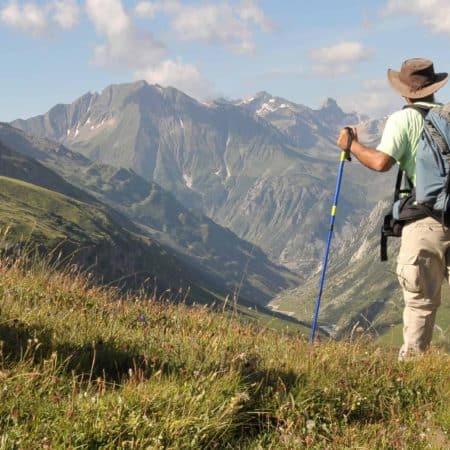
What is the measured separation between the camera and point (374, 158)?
659 cm

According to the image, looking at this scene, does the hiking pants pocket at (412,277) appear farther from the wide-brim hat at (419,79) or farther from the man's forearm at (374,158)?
the wide-brim hat at (419,79)

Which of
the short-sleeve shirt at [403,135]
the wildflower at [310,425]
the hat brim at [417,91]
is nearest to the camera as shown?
the wildflower at [310,425]

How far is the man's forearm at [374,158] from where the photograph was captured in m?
6.55

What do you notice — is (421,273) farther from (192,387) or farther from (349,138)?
(192,387)

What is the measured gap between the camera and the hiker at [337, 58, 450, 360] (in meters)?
6.77

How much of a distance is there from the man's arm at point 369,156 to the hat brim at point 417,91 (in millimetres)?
1046

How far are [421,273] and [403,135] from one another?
71.4 inches

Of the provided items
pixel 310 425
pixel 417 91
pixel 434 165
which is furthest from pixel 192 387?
pixel 417 91

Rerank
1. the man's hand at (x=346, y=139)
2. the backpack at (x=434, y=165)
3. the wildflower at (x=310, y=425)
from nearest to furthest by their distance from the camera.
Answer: the wildflower at (x=310, y=425) → the backpack at (x=434, y=165) → the man's hand at (x=346, y=139)

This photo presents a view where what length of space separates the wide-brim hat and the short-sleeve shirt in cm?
52

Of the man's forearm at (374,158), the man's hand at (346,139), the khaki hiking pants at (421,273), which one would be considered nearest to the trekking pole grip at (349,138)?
the man's hand at (346,139)

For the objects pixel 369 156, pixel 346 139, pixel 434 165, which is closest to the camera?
pixel 434 165

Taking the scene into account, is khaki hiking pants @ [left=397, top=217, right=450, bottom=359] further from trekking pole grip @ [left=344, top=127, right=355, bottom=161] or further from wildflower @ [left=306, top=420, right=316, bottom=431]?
wildflower @ [left=306, top=420, right=316, bottom=431]

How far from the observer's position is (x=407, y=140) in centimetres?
680
